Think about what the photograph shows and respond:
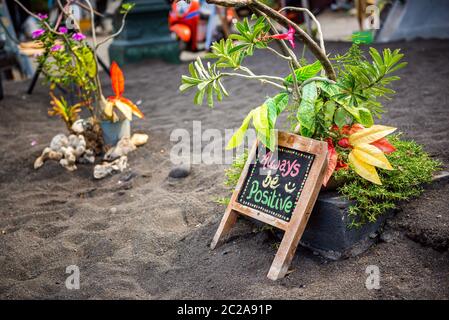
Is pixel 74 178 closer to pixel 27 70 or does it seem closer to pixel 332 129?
pixel 332 129

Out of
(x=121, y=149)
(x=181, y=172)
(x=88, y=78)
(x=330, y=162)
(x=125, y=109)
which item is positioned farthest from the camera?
(x=88, y=78)

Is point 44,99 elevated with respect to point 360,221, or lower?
lower

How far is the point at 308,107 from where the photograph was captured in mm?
1966

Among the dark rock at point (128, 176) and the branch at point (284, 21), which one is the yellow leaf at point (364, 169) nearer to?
the branch at point (284, 21)

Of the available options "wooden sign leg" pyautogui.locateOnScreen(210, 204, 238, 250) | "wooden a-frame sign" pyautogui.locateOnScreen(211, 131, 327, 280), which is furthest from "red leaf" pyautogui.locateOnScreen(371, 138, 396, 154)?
"wooden sign leg" pyautogui.locateOnScreen(210, 204, 238, 250)

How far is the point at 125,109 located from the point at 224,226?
156 centimetres

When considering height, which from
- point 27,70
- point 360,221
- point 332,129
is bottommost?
point 27,70

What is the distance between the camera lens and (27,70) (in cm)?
666

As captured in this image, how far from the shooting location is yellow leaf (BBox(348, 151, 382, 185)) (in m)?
1.92

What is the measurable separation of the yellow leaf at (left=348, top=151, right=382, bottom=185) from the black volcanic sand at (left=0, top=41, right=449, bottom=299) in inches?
12.0

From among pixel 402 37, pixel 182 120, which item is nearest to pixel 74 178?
pixel 182 120

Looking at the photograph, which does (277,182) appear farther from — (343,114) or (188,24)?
(188,24)

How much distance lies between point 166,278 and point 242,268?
1.13 ft

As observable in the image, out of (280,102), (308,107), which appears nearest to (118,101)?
(280,102)
